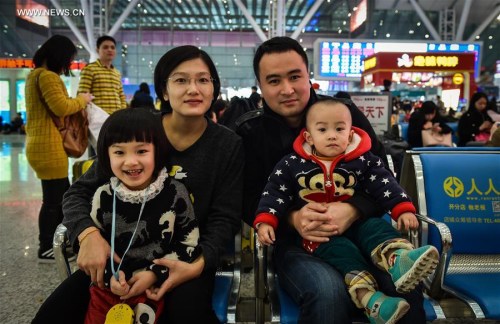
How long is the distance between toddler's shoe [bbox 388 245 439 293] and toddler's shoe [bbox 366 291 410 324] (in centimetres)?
6

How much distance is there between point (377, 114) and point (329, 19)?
17.7m

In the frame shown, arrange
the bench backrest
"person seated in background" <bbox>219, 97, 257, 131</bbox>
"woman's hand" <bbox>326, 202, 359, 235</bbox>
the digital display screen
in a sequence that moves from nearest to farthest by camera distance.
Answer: "woman's hand" <bbox>326, 202, 359, 235</bbox>
the bench backrest
"person seated in background" <bbox>219, 97, 257, 131</bbox>
the digital display screen

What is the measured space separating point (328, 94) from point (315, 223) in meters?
4.41

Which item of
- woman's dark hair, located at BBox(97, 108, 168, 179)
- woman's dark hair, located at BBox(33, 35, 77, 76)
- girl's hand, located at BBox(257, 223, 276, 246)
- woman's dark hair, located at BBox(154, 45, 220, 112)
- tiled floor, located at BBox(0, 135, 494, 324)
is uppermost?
woman's dark hair, located at BBox(33, 35, 77, 76)

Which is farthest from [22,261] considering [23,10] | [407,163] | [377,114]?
[23,10]

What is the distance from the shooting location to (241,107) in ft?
9.61

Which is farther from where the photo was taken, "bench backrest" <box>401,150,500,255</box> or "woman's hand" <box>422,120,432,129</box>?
"woman's hand" <box>422,120,432,129</box>

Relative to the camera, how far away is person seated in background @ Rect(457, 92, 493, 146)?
6.30 m

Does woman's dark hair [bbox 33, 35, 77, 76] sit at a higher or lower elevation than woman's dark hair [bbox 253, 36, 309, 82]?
higher

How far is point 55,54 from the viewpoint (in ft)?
11.0

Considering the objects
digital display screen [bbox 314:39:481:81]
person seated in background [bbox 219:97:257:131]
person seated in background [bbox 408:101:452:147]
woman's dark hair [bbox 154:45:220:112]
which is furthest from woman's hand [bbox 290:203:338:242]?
digital display screen [bbox 314:39:481:81]

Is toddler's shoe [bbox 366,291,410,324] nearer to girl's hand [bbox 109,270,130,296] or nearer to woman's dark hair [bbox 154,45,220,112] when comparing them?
girl's hand [bbox 109,270,130,296]

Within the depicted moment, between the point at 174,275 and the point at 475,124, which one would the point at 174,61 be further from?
the point at 475,124

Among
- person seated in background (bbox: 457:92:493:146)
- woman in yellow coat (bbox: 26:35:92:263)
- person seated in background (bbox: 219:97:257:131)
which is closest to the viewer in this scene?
person seated in background (bbox: 219:97:257:131)
